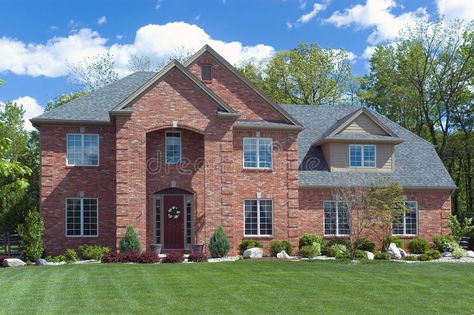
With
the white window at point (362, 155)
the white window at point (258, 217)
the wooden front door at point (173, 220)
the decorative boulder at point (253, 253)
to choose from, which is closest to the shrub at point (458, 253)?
the white window at point (362, 155)

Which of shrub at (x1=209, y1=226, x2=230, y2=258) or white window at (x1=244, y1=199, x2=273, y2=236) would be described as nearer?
shrub at (x1=209, y1=226, x2=230, y2=258)

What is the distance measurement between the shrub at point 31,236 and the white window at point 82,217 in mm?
1756

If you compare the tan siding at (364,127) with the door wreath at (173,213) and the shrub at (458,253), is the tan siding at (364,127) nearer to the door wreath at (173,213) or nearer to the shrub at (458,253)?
the shrub at (458,253)

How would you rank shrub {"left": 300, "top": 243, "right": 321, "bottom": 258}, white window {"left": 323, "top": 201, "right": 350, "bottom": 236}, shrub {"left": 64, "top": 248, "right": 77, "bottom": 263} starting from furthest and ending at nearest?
white window {"left": 323, "top": 201, "right": 350, "bottom": 236} → shrub {"left": 300, "top": 243, "right": 321, "bottom": 258} → shrub {"left": 64, "top": 248, "right": 77, "bottom": 263}

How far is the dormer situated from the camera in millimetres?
33188

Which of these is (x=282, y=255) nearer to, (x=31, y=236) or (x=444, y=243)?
(x=444, y=243)

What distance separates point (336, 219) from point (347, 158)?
3343mm

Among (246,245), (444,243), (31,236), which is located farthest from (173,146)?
(444,243)

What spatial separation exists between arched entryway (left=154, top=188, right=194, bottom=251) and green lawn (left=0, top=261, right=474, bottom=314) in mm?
6637

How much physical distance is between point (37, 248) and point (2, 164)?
2079cm

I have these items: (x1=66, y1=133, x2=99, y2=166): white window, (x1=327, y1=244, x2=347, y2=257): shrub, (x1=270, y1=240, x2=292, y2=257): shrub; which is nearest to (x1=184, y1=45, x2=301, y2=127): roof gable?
(x1=270, y1=240, x2=292, y2=257): shrub

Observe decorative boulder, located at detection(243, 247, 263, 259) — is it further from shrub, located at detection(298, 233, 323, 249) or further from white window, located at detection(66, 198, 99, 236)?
white window, located at detection(66, 198, 99, 236)

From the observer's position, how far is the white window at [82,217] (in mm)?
29547

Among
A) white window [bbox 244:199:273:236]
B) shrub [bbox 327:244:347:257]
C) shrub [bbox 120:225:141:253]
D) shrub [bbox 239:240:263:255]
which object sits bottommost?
shrub [bbox 327:244:347:257]
